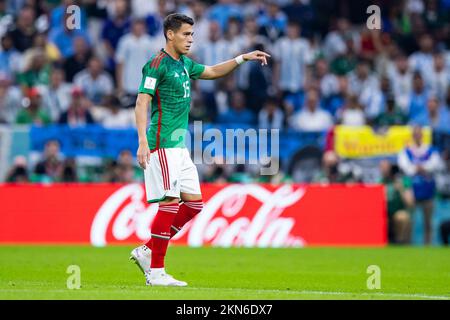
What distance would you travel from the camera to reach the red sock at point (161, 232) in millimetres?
10289

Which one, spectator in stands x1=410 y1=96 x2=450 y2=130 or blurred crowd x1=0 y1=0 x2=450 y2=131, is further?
spectator in stands x1=410 y1=96 x2=450 y2=130

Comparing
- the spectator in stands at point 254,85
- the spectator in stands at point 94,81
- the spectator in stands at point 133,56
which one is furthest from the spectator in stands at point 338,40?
the spectator in stands at point 94,81

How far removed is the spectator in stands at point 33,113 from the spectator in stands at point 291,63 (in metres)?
4.98

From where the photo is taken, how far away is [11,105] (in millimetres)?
20312

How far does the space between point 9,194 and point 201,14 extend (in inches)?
251

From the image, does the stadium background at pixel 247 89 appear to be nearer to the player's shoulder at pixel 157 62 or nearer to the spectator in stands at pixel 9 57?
the spectator in stands at pixel 9 57

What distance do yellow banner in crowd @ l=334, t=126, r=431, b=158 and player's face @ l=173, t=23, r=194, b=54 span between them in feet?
31.9

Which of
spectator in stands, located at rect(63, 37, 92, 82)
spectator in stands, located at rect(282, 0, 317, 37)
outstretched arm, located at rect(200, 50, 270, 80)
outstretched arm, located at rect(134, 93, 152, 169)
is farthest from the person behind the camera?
spectator in stands, located at rect(282, 0, 317, 37)

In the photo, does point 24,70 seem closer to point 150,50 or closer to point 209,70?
point 150,50

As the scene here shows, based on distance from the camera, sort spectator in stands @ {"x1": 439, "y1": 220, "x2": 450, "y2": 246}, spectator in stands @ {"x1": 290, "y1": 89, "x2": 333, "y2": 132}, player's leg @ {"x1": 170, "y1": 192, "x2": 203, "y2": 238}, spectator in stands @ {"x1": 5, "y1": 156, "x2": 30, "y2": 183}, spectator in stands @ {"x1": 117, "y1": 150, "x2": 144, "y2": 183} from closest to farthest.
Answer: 1. player's leg @ {"x1": 170, "y1": 192, "x2": 203, "y2": 238}
2. spectator in stands @ {"x1": 5, "y1": 156, "x2": 30, "y2": 183}
3. spectator in stands @ {"x1": 117, "y1": 150, "x2": 144, "y2": 183}
4. spectator in stands @ {"x1": 439, "y1": 220, "x2": 450, "y2": 246}
5. spectator in stands @ {"x1": 290, "y1": 89, "x2": 333, "y2": 132}

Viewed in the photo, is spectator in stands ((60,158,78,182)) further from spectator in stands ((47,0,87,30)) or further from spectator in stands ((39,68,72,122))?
spectator in stands ((47,0,87,30))

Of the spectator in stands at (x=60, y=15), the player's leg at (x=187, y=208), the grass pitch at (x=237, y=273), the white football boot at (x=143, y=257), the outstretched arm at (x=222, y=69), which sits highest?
the spectator in stands at (x=60, y=15)

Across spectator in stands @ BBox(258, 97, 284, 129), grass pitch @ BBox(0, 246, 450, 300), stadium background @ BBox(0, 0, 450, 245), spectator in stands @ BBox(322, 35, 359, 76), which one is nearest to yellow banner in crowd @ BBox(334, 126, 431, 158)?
stadium background @ BBox(0, 0, 450, 245)

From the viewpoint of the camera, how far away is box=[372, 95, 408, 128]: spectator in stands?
→ 2133cm
